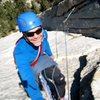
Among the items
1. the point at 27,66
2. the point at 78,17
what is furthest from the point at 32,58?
the point at 78,17

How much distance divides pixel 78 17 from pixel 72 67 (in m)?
3.17

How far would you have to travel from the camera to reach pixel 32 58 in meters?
5.23

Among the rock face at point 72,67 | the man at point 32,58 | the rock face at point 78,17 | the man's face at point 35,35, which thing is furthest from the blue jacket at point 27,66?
the rock face at point 78,17

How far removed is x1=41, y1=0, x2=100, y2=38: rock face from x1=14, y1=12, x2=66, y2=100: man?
4.43 meters

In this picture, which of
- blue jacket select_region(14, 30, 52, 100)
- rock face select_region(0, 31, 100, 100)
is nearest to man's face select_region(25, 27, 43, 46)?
blue jacket select_region(14, 30, 52, 100)

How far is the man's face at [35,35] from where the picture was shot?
4720 millimetres

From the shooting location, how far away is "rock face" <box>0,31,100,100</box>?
19.3ft

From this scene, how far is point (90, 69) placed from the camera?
6.51 m

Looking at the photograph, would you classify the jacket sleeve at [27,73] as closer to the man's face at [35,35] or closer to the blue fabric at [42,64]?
the blue fabric at [42,64]

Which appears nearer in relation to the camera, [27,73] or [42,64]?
[27,73]

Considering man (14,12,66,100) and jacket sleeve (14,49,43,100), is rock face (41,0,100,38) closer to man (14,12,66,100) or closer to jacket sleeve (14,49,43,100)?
man (14,12,66,100)

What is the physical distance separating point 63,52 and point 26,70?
14.3 ft

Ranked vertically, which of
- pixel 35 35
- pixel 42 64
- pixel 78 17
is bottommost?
pixel 78 17

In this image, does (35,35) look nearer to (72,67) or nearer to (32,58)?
(32,58)
